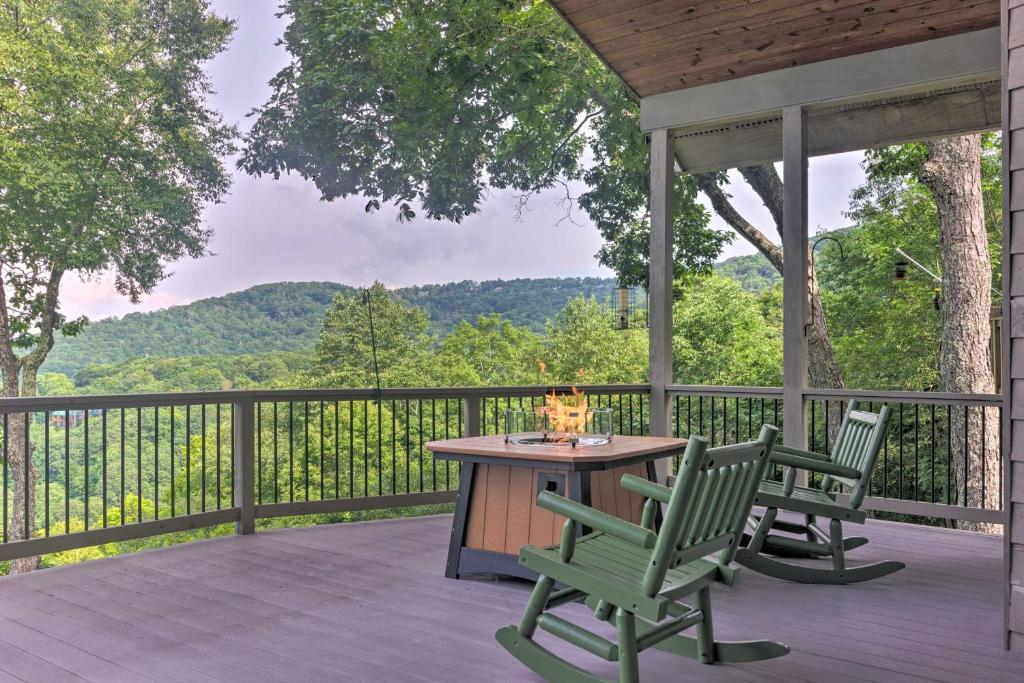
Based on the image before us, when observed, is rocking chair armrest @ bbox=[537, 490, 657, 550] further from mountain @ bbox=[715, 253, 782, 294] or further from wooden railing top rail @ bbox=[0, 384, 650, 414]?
mountain @ bbox=[715, 253, 782, 294]

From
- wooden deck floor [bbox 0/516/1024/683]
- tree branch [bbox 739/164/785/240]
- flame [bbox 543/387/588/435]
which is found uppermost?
tree branch [bbox 739/164/785/240]

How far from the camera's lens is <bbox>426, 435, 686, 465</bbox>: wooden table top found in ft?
11.8

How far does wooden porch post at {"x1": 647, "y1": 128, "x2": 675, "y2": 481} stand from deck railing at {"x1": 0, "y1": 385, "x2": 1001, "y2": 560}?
0.14 metres

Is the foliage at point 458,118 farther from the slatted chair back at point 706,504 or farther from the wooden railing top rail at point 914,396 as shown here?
the slatted chair back at point 706,504

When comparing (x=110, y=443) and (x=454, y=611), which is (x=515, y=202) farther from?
(x=454, y=611)

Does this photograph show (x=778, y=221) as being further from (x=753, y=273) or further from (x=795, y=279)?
(x=795, y=279)

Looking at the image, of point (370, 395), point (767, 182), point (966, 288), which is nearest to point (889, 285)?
point (767, 182)

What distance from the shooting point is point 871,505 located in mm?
4945

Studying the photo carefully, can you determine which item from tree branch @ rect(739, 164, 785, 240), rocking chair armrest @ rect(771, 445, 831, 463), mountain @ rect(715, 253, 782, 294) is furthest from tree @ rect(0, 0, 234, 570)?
rocking chair armrest @ rect(771, 445, 831, 463)

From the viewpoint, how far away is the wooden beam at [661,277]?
5969 millimetres

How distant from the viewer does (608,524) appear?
2.36 metres

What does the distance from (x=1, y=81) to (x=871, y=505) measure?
1421 cm

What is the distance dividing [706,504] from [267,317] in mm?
15952

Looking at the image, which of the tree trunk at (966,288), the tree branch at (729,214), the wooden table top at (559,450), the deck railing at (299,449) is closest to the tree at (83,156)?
the deck railing at (299,449)
